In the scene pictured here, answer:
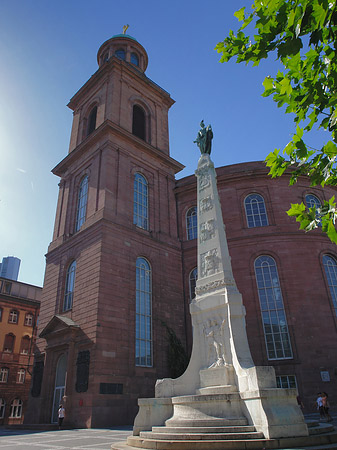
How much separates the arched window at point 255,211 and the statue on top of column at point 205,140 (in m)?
10.4

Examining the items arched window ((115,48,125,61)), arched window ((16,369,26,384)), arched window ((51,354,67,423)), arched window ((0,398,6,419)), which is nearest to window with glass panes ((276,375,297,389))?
arched window ((51,354,67,423))

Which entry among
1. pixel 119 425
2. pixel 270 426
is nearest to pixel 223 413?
pixel 270 426

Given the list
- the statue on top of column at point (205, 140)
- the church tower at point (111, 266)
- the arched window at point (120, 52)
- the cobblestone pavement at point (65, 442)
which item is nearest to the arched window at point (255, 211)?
the church tower at point (111, 266)

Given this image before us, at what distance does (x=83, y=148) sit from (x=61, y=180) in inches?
148

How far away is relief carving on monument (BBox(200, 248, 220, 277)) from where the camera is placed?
11071mm

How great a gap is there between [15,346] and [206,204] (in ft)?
97.0

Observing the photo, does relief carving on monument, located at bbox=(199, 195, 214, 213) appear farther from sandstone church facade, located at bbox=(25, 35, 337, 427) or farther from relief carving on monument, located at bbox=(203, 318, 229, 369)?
sandstone church facade, located at bbox=(25, 35, 337, 427)

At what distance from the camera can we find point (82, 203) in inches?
957

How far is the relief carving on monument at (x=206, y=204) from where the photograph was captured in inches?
483

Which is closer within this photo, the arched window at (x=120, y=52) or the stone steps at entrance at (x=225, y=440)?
the stone steps at entrance at (x=225, y=440)

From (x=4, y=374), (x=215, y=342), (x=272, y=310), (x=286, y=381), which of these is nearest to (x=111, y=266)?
(x=272, y=310)

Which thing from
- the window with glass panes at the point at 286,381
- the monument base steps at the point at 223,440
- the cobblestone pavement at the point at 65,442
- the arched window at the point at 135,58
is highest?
the arched window at the point at 135,58

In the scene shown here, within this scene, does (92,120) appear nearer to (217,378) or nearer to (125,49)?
(125,49)

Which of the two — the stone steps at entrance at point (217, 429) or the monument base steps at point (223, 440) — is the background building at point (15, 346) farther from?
the stone steps at entrance at point (217, 429)
